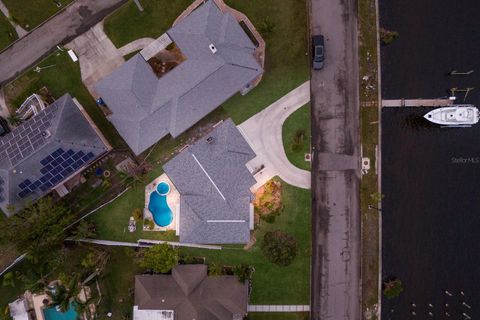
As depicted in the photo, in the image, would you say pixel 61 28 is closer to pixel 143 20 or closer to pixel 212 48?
pixel 143 20

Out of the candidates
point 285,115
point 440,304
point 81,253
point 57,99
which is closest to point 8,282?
point 81,253

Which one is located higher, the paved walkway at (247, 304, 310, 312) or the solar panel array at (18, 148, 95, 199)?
the solar panel array at (18, 148, 95, 199)

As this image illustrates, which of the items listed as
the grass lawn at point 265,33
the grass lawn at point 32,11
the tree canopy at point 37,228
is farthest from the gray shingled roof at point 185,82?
the grass lawn at point 32,11

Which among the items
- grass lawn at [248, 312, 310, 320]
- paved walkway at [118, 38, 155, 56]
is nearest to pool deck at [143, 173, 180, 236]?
grass lawn at [248, 312, 310, 320]

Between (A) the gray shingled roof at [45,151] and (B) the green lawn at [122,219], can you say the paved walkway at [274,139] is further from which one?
(A) the gray shingled roof at [45,151]

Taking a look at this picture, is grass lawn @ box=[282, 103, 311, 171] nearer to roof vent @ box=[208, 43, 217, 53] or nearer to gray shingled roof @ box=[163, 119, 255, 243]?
gray shingled roof @ box=[163, 119, 255, 243]
